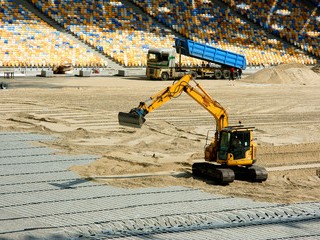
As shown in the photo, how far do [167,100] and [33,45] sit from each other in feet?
127

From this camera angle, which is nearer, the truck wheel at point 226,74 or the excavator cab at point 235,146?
the excavator cab at point 235,146

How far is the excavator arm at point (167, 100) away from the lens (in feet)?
60.5

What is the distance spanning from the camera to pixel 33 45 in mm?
56031

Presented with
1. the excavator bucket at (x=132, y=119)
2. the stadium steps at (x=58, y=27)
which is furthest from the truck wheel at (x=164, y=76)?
the excavator bucket at (x=132, y=119)

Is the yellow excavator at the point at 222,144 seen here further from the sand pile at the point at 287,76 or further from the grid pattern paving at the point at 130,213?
the sand pile at the point at 287,76

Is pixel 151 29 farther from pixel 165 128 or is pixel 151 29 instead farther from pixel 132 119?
pixel 132 119

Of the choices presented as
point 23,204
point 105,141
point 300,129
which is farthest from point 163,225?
point 300,129

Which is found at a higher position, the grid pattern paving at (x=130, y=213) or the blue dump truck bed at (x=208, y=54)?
the blue dump truck bed at (x=208, y=54)

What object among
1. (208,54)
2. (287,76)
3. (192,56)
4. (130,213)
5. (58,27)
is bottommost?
(130,213)

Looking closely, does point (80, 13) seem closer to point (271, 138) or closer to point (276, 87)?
point (276, 87)

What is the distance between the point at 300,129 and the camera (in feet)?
97.2

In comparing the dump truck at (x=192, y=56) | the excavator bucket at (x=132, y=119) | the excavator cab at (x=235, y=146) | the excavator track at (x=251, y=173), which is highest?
the dump truck at (x=192, y=56)

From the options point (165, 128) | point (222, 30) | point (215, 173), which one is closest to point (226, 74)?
point (222, 30)

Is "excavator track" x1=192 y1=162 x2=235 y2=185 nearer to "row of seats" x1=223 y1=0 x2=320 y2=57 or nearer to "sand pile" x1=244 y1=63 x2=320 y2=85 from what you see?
"sand pile" x1=244 y1=63 x2=320 y2=85
